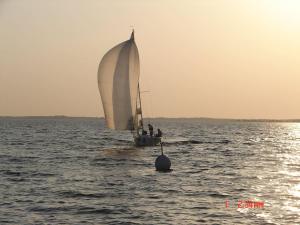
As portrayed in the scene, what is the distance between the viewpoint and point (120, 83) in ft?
216

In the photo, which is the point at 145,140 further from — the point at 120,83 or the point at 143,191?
the point at 143,191

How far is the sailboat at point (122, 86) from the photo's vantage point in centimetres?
6581

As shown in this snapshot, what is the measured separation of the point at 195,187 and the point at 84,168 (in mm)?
13306

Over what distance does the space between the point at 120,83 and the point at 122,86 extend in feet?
1.41

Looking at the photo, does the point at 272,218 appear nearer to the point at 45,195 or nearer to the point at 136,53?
the point at 45,195

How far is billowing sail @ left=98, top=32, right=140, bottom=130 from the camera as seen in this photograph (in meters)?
65.8
